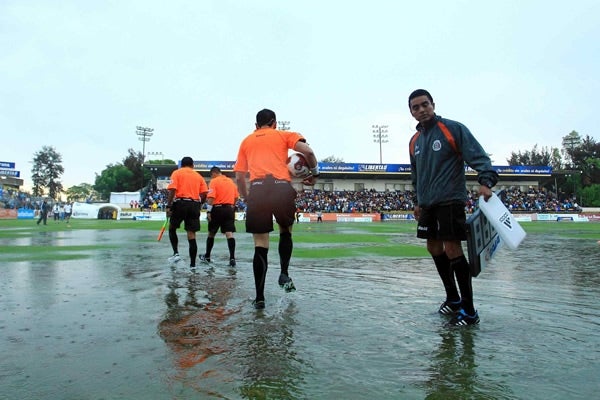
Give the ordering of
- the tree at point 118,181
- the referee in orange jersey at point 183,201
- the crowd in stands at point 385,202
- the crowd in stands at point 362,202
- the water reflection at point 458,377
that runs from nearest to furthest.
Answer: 1. the water reflection at point 458,377
2. the referee in orange jersey at point 183,201
3. the crowd in stands at point 362,202
4. the crowd in stands at point 385,202
5. the tree at point 118,181

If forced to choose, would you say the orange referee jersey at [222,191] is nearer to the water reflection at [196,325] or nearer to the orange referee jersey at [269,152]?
the water reflection at [196,325]

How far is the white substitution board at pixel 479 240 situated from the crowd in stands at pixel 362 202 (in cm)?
4727

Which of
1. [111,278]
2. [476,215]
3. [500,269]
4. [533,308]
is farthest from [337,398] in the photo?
[500,269]

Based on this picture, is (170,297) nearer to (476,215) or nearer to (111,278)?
(111,278)

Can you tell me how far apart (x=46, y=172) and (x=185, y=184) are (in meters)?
114

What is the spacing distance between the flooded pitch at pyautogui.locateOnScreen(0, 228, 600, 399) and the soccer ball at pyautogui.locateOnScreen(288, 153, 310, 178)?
1276 mm

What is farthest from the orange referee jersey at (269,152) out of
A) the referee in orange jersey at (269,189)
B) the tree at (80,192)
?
the tree at (80,192)

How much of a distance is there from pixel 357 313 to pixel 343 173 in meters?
60.6

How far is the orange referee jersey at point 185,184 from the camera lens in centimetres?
761

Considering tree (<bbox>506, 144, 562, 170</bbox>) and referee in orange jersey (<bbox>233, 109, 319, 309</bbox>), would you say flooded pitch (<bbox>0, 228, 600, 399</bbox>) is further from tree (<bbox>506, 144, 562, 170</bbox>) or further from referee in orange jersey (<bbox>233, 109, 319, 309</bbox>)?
tree (<bbox>506, 144, 562, 170</bbox>)

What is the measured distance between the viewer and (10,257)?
818 cm

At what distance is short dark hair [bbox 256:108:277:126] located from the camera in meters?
4.59

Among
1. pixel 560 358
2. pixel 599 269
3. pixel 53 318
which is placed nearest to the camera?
pixel 560 358

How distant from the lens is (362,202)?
58281 millimetres
